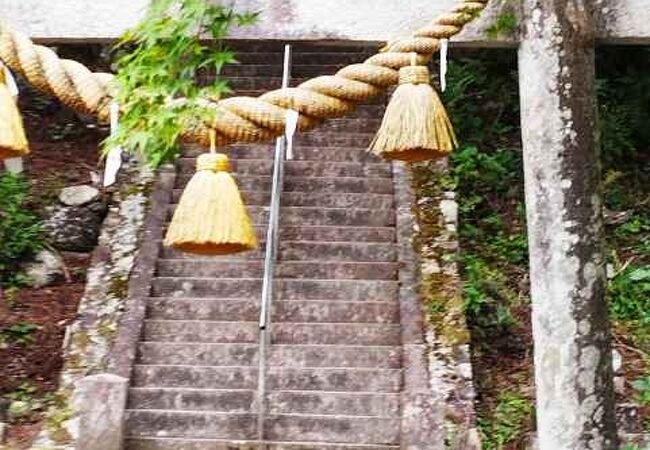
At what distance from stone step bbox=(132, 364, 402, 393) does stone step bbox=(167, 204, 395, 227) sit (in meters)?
1.41

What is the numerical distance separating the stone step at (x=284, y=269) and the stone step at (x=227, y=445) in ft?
4.66

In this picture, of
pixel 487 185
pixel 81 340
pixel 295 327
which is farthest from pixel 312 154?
pixel 81 340

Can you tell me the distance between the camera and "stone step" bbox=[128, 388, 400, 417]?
17.7ft

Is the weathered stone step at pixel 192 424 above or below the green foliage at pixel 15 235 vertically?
below

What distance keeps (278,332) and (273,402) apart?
1.94ft

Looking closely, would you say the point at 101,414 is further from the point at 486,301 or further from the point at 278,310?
the point at 486,301

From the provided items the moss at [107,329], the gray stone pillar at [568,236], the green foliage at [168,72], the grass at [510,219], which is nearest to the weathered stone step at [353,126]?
the grass at [510,219]

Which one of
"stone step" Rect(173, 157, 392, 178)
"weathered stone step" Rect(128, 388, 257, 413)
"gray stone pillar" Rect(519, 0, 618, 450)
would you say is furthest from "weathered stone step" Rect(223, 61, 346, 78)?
"gray stone pillar" Rect(519, 0, 618, 450)

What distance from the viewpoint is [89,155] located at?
7938mm

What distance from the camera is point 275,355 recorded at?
576 centimetres

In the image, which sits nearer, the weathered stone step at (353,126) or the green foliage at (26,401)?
the green foliage at (26,401)

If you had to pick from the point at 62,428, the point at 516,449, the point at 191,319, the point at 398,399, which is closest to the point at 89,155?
the point at 191,319

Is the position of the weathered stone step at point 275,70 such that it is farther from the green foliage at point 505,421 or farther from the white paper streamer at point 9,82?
the white paper streamer at point 9,82

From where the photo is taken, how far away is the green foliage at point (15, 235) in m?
6.64
